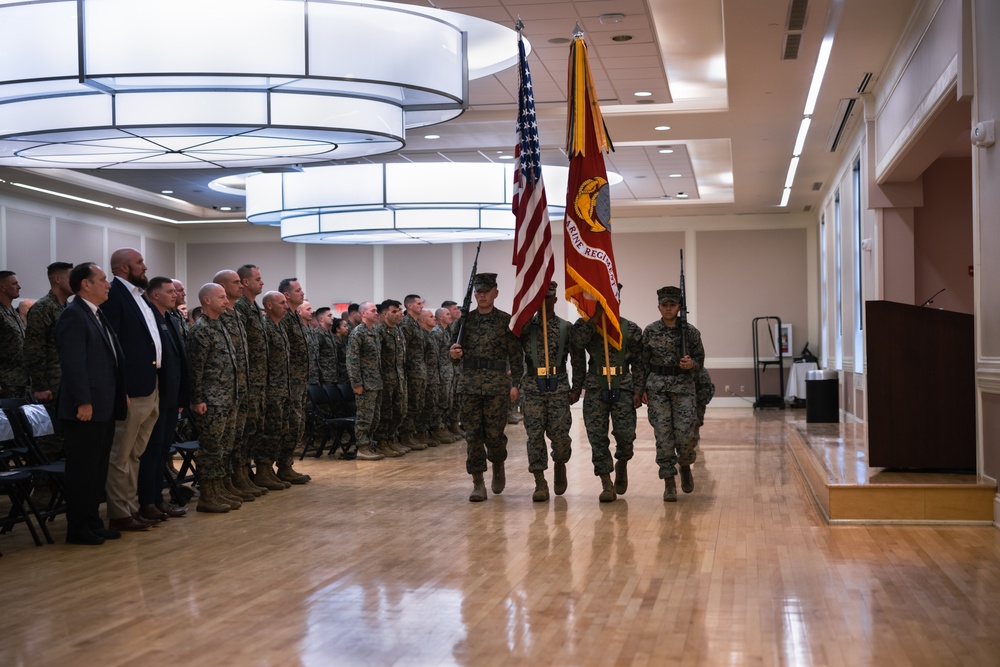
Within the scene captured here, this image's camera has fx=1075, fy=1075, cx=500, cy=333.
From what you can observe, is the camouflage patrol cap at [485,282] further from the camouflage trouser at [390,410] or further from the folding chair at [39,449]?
the camouflage trouser at [390,410]

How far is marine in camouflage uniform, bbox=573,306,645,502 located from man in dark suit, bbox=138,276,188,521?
275cm

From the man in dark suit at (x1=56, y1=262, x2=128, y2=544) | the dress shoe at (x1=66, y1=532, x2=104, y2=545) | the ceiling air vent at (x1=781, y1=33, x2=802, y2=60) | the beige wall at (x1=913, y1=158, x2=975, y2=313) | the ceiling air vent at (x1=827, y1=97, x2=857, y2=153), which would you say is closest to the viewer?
the man in dark suit at (x1=56, y1=262, x2=128, y2=544)

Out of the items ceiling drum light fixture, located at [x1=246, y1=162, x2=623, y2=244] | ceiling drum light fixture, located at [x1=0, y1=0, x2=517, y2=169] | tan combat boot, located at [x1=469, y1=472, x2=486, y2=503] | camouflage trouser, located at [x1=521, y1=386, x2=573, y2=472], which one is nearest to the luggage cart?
ceiling drum light fixture, located at [x1=246, y1=162, x2=623, y2=244]

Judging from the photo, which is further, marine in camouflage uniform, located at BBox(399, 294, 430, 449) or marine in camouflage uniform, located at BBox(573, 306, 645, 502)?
marine in camouflage uniform, located at BBox(399, 294, 430, 449)

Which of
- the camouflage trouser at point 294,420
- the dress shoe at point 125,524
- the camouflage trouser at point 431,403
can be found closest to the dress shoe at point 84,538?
the dress shoe at point 125,524

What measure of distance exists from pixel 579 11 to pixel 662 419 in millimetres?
3330

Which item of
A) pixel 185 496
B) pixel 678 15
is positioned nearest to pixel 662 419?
pixel 185 496

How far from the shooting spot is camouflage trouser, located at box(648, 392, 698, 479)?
25.1 feet

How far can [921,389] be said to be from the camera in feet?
23.9

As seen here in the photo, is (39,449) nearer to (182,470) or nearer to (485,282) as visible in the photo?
(182,470)

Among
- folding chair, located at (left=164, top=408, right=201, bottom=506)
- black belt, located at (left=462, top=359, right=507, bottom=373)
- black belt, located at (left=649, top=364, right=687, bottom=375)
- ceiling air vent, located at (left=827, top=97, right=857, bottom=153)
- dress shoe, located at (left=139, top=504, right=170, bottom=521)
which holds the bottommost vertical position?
dress shoe, located at (left=139, top=504, right=170, bottom=521)

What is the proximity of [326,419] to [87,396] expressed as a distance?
18.8 feet

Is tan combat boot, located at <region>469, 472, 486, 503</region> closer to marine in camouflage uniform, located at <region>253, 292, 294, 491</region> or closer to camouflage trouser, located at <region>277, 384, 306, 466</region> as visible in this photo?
camouflage trouser, located at <region>277, 384, 306, 466</region>

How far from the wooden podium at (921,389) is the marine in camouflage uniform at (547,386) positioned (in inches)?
81.6
